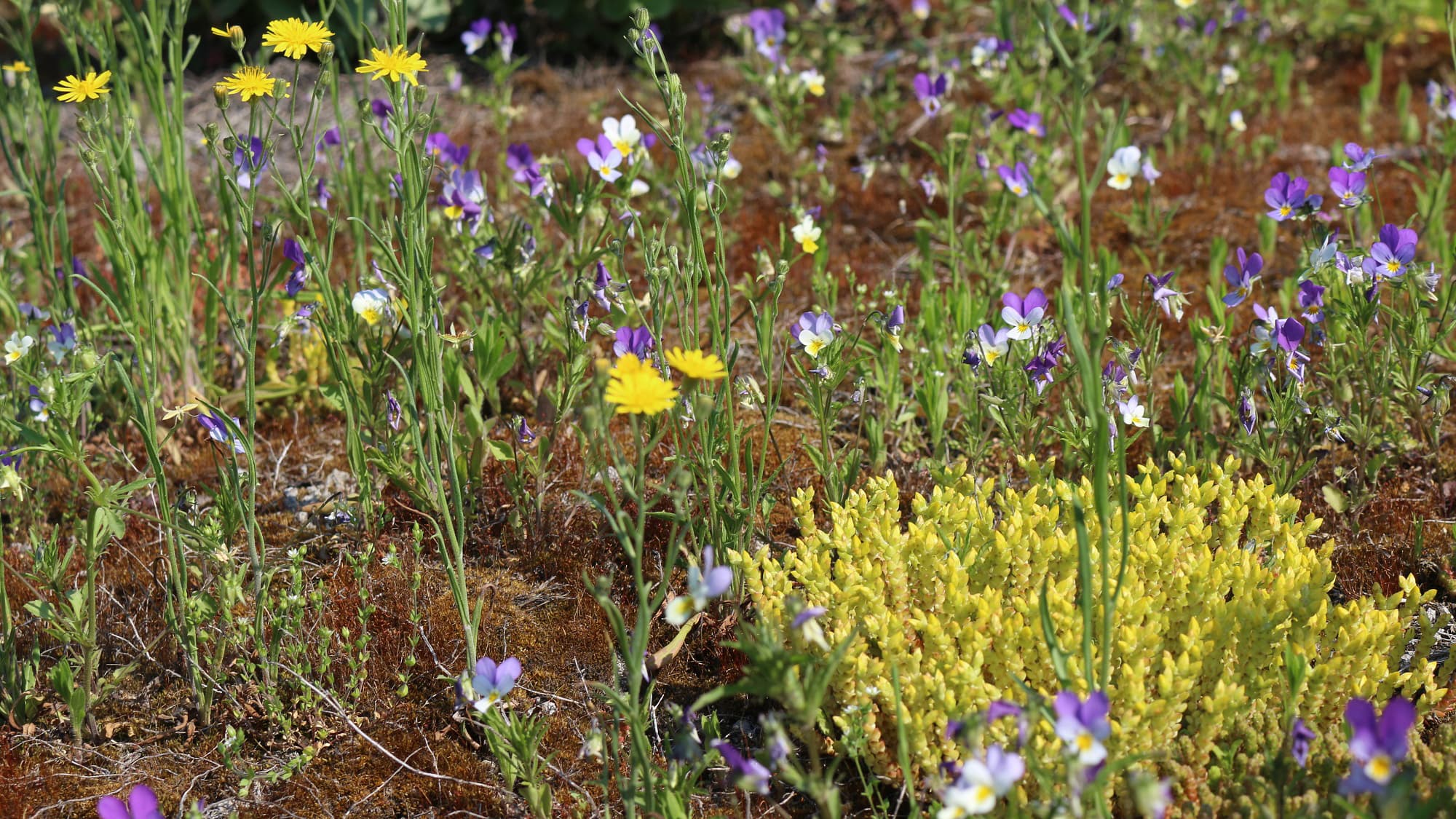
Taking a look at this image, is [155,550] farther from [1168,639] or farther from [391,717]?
[1168,639]

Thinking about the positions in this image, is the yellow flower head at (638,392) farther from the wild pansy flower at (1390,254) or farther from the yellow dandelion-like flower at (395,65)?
the wild pansy flower at (1390,254)

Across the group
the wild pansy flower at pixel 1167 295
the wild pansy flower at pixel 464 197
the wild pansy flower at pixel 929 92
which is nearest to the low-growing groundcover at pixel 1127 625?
the wild pansy flower at pixel 1167 295

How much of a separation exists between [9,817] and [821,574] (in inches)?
58.1

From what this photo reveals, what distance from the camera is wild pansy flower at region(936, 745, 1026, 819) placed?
1.54m

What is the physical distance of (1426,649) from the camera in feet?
6.81

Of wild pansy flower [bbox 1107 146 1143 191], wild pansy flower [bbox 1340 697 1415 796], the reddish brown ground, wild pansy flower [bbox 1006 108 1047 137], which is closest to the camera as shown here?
wild pansy flower [bbox 1340 697 1415 796]

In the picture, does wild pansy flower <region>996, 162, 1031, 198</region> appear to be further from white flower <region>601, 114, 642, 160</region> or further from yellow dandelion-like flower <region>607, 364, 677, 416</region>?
yellow dandelion-like flower <region>607, 364, 677, 416</region>

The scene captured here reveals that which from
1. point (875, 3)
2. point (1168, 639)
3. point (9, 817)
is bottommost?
point (9, 817)

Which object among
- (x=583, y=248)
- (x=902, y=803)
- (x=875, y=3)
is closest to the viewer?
(x=902, y=803)

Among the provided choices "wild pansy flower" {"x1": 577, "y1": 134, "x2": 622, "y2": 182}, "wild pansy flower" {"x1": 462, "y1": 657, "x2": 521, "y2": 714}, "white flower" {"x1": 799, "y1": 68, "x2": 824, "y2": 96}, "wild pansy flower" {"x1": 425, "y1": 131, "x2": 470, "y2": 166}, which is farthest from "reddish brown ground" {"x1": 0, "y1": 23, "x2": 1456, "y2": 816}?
"white flower" {"x1": 799, "y1": 68, "x2": 824, "y2": 96}

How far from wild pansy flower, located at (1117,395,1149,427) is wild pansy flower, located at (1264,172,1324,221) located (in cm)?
56

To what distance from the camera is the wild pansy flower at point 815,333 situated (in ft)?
8.67

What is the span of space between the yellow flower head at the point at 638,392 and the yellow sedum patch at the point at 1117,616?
59 centimetres

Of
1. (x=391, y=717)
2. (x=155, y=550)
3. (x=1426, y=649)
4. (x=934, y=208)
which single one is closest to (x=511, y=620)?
(x=391, y=717)
